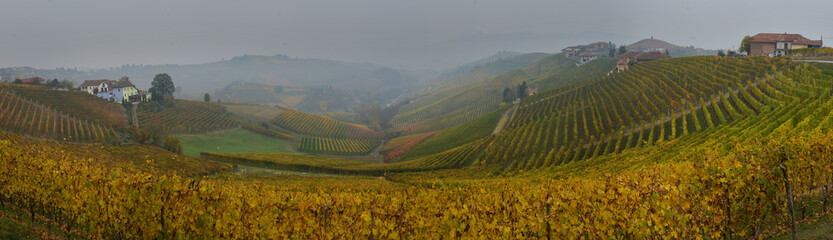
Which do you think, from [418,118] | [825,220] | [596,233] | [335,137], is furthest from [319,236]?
[418,118]

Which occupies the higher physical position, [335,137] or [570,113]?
[570,113]

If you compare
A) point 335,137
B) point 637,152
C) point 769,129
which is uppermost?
point 769,129

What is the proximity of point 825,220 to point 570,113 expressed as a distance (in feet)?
192

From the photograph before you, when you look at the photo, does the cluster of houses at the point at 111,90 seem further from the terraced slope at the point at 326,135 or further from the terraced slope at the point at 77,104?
the terraced slope at the point at 326,135

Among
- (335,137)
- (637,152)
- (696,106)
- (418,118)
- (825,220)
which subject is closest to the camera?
(825,220)

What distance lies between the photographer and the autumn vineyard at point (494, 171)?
37.5ft

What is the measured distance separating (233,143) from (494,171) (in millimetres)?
75313

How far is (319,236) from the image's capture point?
10.9 m

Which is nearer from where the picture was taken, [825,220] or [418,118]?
[825,220]

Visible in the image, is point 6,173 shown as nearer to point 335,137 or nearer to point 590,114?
point 590,114

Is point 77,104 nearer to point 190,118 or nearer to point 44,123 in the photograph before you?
point 44,123

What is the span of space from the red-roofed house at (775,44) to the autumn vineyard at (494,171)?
2808cm

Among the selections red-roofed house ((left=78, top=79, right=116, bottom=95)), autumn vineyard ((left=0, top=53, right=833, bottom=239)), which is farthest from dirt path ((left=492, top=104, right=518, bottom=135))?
red-roofed house ((left=78, top=79, right=116, bottom=95))

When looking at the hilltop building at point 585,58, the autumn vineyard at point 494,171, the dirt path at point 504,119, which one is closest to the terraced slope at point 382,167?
the autumn vineyard at point 494,171
